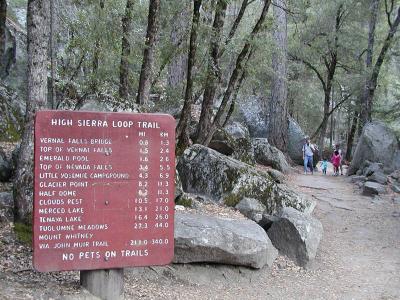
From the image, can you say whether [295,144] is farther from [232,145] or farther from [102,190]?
[102,190]

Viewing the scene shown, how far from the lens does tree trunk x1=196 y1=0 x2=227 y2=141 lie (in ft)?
35.3

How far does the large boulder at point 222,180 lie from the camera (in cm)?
A: 934

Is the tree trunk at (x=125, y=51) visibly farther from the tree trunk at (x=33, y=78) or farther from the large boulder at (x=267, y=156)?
the large boulder at (x=267, y=156)

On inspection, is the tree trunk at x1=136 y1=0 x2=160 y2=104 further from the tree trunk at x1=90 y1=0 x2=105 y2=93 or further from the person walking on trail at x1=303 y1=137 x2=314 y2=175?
the person walking on trail at x1=303 y1=137 x2=314 y2=175

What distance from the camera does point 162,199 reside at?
4.71 m

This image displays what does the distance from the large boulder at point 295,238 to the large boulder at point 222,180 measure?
3.61 feet

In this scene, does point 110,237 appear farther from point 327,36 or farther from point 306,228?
point 327,36

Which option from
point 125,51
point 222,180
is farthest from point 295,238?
point 125,51

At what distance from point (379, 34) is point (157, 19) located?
2178cm

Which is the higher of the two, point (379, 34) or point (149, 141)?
point (379, 34)

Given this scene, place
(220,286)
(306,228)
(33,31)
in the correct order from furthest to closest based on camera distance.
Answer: (306,228)
(220,286)
(33,31)

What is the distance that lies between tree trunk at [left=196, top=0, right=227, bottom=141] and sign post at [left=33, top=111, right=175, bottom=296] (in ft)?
21.4

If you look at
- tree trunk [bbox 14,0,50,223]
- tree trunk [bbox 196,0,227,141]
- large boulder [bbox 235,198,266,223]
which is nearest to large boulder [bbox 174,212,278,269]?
large boulder [bbox 235,198,266,223]

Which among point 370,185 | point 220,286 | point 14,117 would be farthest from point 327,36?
point 220,286
